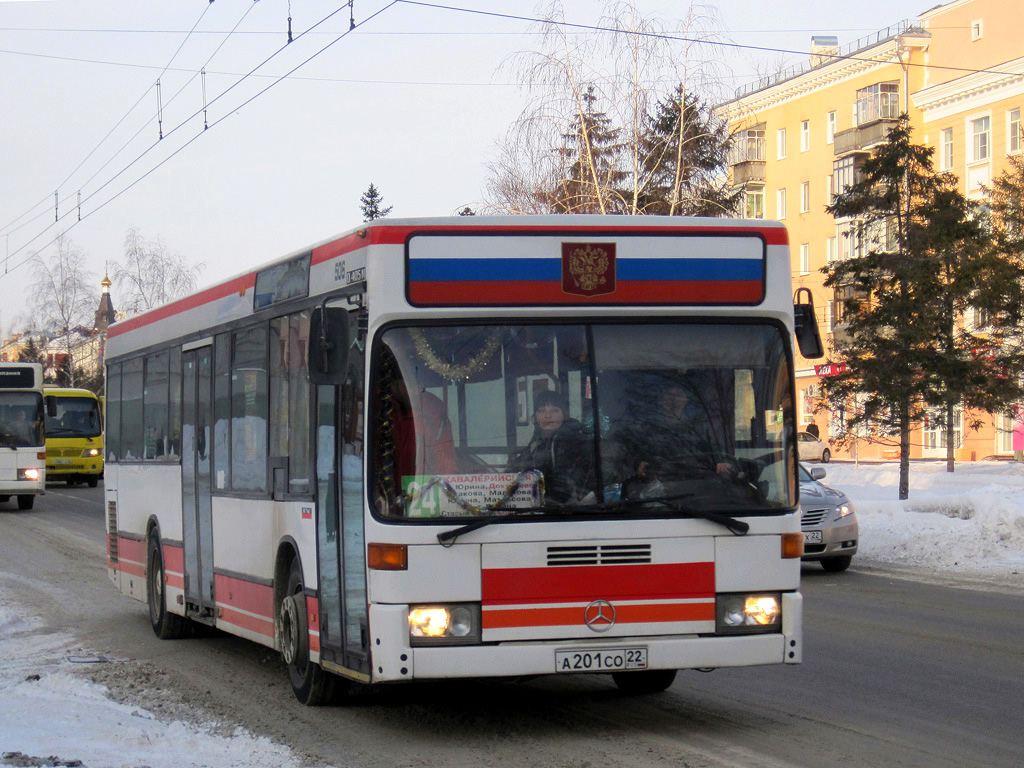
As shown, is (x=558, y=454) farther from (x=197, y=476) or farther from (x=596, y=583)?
(x=197, y=476)

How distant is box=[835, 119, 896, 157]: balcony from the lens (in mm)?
56750

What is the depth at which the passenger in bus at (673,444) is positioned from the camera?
24.2 ft

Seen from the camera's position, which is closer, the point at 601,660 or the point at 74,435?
the point at 601,660

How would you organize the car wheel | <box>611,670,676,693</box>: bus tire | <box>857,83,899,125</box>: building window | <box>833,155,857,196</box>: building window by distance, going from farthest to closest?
<box>833,155,857,196</box>: building window < <box>857,83,899,125</box>: building window < the car wheel < <box>611,670,676,693</box>: bus tire

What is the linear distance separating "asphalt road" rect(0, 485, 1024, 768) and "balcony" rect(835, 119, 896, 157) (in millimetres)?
46089

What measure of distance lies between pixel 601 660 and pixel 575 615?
0.25m

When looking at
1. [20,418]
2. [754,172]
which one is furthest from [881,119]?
[20,418]

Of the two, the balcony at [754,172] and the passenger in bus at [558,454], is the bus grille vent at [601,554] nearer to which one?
the passenger in bus at [558,454]

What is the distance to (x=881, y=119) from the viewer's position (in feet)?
185

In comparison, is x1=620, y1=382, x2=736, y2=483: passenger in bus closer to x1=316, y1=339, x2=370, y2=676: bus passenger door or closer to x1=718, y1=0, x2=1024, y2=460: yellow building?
x1=316, y1=339, x2=370, y2=676: bus passenger door

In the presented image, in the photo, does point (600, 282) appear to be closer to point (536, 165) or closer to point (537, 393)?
point (537, 393)

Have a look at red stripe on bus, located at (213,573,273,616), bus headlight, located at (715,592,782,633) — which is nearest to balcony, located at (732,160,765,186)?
red stripe on bus, located at (213,573,273,616)

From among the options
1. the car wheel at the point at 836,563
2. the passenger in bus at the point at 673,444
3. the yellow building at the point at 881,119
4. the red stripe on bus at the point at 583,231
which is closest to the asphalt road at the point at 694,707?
the passenger in bus at the point at 673,444

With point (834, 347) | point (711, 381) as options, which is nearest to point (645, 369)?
point (711, 381)
